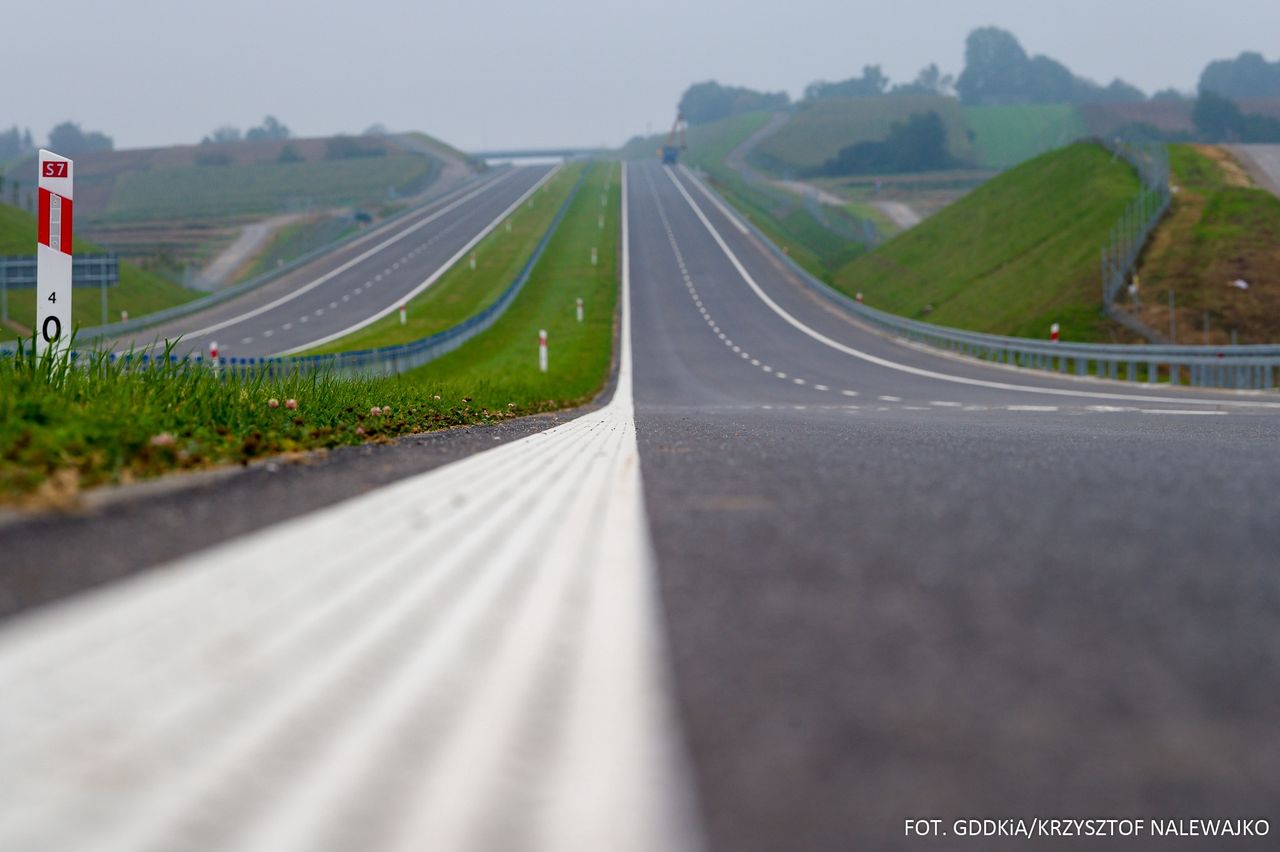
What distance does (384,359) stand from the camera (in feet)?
121

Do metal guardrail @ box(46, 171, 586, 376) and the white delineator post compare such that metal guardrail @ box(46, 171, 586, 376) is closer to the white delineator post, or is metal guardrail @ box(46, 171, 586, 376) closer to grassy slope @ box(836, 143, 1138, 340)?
the white delineator post

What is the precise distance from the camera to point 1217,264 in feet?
144

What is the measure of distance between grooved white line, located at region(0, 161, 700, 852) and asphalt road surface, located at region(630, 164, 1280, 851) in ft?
0.63

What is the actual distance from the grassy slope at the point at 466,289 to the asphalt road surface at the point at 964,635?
140 feet

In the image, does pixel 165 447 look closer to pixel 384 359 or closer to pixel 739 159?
pixel 384 359

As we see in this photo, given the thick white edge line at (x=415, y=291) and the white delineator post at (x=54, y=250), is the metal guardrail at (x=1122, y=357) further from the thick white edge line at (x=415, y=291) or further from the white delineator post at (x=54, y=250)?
the white delineator post at (x=54, y=250)

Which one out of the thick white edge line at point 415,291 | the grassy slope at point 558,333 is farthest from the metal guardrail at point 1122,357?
the thick white edge line at point 415,291

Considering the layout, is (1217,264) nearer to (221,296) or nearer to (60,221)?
(60,221)

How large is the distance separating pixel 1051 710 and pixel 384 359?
35.2 m

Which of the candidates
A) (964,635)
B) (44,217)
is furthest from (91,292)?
(964,635)

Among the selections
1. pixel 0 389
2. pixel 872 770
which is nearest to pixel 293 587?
pixel 872 770

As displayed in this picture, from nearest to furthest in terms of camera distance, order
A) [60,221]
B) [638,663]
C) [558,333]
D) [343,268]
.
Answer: [638,663]
[60,221]
[558,333]
[343,268]

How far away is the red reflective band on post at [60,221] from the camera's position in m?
10.9

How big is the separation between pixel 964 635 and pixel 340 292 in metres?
73.8
